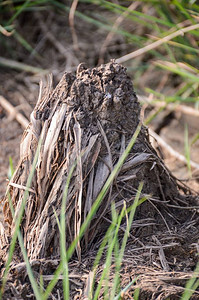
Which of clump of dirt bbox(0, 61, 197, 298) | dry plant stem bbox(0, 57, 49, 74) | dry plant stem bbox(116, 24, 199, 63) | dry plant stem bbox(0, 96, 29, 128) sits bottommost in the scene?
clump of dirt bbox(0, 61, 197, 298)

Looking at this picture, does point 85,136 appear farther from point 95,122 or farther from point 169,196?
point 169,196

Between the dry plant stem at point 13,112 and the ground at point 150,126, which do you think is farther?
the dry plant stem at point 13,112

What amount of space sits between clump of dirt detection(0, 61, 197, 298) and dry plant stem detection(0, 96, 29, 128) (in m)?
1.36

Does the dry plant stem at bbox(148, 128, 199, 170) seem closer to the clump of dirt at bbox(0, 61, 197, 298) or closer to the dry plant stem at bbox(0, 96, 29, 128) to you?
the dry plant stem at bbox(0, 96, 29, 128)

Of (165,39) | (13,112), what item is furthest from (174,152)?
(13,112)

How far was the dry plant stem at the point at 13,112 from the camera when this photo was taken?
3.04 meters

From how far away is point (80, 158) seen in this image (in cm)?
150

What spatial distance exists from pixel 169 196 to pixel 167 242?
26 cm

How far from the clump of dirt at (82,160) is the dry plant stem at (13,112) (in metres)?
1.36

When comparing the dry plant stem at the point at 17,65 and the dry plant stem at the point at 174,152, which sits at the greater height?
the dry plant stem at the point at 17,65

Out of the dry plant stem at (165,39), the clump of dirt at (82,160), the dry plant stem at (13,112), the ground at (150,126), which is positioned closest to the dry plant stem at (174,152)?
the ground at (150,126)

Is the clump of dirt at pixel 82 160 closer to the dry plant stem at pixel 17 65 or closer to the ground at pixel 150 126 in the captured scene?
the ground at pixel 150 126

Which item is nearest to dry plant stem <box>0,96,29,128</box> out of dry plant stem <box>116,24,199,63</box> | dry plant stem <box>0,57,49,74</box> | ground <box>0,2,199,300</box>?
ground <box>0,2,199,300</box>

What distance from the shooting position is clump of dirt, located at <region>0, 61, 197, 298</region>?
151 cm
